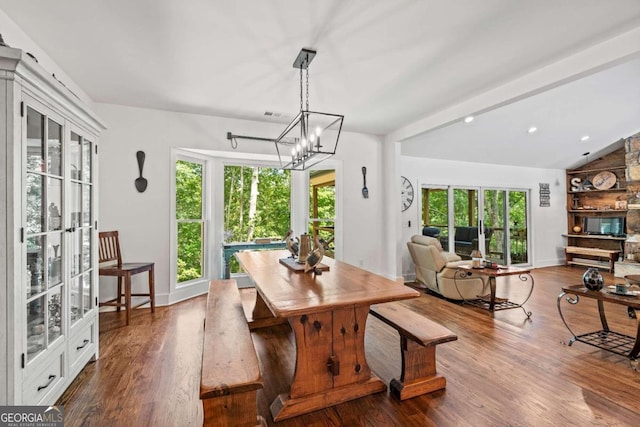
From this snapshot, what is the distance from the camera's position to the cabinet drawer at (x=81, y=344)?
214 cm

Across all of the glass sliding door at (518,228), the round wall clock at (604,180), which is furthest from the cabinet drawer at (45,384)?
the round wall clock at (604,180)

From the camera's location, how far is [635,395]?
2.02 metres

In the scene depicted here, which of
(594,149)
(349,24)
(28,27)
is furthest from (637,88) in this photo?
(28,27)

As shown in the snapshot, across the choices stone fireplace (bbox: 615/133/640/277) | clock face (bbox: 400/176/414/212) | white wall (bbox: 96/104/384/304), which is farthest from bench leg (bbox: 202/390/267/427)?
stone fireplace (bbox: 615/133/640/277)

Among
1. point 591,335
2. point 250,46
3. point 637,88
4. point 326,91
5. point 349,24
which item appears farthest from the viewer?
point 637,88

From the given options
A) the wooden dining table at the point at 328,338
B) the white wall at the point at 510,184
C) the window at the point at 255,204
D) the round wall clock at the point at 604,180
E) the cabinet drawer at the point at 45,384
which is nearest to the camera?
the cabinet drawer at the point at 45,384

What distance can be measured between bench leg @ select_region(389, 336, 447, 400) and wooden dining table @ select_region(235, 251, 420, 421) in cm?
14

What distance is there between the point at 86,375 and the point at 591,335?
4514mm

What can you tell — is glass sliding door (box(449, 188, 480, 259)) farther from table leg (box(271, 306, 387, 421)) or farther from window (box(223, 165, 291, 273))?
table leg (box(271, 306, 387, 421))

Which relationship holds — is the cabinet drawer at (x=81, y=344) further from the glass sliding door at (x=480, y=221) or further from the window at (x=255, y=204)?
the glass sliding door at (x=480, y=221)

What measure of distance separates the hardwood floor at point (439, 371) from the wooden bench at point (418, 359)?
6 cm

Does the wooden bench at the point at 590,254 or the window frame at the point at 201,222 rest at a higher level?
the window frame at the point at 201,222

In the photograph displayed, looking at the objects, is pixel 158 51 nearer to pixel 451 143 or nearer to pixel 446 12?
pixel 446 12

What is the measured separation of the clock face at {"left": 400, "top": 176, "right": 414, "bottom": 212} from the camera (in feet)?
19.2
